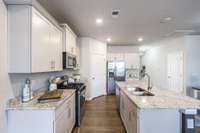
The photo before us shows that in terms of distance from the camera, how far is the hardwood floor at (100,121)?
12.4 ft

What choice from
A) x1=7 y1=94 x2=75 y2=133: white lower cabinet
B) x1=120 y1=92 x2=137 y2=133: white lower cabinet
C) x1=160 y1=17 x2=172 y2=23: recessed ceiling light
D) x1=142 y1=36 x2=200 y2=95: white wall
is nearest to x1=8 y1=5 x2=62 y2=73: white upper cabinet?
x1=7 y1=94 x2=75 y2=133: white lower cabinet

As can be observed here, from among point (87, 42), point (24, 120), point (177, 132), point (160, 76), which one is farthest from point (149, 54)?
point (24, 120)

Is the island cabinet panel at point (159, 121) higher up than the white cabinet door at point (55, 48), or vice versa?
the white cabinet door at point (55, 48)

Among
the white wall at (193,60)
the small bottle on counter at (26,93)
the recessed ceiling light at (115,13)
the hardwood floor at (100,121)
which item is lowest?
the hardwood floor at (100,121)

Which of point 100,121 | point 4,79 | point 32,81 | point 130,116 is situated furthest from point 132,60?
point 4,79

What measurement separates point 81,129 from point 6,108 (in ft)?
6.67

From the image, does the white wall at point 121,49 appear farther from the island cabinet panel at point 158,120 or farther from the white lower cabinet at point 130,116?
the island cabinet panel at point 158,120

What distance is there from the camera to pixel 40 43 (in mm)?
2590

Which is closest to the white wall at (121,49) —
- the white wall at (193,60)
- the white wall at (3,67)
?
the white wall at (193,60)

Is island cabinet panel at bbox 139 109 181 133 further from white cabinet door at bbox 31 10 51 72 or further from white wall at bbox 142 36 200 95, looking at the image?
white wall at bbox 142 36 200 95

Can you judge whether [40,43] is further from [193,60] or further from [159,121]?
[193,60]

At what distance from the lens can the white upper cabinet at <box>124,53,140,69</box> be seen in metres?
9.01

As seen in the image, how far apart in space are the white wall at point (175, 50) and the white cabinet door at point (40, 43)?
551 cm

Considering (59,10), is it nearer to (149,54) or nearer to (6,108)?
(6,108)
